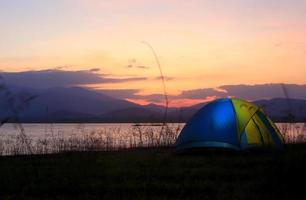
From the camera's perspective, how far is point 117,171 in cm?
1024

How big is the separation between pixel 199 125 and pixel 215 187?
6.21 metres

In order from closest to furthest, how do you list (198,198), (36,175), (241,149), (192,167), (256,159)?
(198,198)
(36,175)
(192,167)
(256,159)
(241,149)

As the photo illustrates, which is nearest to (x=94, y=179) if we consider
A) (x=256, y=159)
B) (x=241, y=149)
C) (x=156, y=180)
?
(x=156, y=180)

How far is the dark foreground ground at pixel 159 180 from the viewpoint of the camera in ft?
25.1

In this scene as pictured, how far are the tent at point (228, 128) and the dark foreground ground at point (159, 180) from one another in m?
2.05

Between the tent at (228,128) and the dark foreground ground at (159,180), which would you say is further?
the tent at (228,128)

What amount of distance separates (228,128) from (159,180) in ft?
17.9

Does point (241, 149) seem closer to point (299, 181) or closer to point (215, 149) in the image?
point (215, 149)

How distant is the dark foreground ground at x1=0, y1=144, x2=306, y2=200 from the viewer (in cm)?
764

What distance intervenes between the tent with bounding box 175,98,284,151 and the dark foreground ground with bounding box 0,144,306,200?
2055mm

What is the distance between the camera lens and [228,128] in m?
14.1

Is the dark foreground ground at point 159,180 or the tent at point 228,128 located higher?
the tent at point 228,128

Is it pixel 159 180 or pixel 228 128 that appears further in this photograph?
pixel 228 128

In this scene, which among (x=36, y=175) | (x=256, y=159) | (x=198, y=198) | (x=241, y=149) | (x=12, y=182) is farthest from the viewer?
(x=241, y=149)
